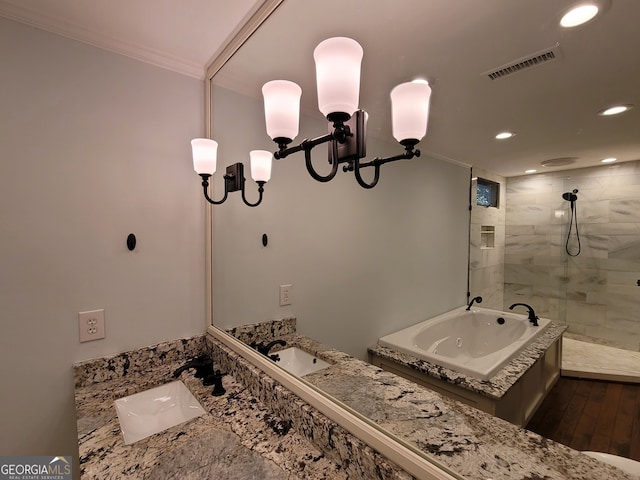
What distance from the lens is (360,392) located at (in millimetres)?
850

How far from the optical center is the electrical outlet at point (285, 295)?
1.27 meters

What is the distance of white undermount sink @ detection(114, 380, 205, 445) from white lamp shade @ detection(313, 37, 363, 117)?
44.5 inches

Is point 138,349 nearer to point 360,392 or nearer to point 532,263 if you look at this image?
Answer: point 360,392

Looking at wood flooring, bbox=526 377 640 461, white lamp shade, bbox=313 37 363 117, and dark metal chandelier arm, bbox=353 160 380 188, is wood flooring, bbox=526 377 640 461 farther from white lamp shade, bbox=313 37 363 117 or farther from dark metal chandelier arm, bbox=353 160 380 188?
white lamp shade, bbox=313 37 363 117

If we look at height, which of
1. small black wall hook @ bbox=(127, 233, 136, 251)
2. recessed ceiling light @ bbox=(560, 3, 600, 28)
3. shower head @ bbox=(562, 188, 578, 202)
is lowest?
small black wall hook @ bbox=(127, 233, 136, 251)

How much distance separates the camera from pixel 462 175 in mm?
778

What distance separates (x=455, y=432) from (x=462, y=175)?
0.64 metres

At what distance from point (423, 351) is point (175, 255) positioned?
3.96 feet

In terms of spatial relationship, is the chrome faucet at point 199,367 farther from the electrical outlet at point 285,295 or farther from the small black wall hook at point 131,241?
the small black wall hook at point 131,241

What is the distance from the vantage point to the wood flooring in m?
0.48

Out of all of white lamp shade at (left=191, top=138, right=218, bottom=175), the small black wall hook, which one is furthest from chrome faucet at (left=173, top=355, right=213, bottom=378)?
white lamp shade at (left=191, top=138, right=218, bottom=175)

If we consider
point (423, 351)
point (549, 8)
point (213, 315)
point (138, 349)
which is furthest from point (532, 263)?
point (138, 349)

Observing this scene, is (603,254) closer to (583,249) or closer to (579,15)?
(583,249)

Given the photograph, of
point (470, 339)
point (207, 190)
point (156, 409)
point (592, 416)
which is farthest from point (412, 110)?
point (156, 409)
